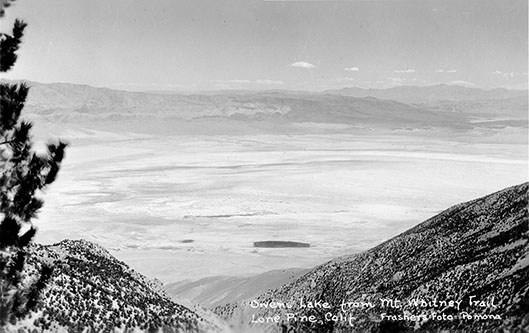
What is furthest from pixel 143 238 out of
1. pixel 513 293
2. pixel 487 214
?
pixel 513 293

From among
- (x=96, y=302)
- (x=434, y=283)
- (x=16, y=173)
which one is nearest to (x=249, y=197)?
(x=434, y=283)

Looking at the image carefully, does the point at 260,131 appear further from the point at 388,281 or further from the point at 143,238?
the point at 388,281

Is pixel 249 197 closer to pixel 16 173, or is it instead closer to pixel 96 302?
pixel 96 302

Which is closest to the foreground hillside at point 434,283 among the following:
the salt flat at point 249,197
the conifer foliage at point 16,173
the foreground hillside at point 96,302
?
the foreground hillside at point 96,302

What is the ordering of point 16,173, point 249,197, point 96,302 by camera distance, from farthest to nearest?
1. point 249,197
2. point 96,302
3. point 16,173

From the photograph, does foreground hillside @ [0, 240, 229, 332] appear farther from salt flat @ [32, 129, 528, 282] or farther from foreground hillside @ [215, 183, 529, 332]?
salt flat @ [32, 129, 528, 282]

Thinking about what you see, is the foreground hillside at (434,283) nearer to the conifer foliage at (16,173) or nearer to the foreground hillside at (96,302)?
the foreground hillside at (96,302)
